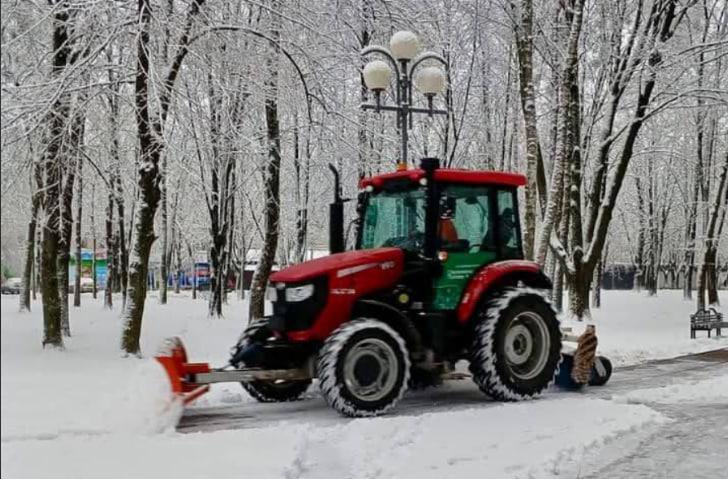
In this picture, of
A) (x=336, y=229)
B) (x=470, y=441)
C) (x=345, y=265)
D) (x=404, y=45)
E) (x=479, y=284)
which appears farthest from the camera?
(x=404, y=45)

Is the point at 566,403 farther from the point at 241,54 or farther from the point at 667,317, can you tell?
the point at 667,317

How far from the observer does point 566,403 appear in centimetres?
845

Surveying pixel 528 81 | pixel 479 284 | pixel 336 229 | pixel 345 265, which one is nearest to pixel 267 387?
pixel 345 265

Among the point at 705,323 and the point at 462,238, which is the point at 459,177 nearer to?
the point at 462,238

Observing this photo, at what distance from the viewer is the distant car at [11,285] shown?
1424 mm

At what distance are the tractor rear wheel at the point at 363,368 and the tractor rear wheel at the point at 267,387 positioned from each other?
0.87m

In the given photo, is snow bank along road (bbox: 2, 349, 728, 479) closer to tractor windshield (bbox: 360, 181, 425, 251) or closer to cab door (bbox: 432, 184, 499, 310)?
cab door (bbox: 432, 184, 499, 310)

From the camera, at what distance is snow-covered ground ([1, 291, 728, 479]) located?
1.75 metres

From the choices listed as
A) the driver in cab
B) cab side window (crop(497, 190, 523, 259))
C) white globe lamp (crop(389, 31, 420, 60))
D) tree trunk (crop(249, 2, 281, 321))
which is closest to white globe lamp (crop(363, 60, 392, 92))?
white globe lamp (crop(389, 31, 420, 60))

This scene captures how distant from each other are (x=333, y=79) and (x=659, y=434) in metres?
11.3

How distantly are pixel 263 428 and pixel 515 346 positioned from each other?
332 centimetres

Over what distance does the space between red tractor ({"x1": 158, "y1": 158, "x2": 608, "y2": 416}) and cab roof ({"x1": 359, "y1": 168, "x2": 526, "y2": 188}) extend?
0.05ft

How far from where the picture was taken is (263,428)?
272 inches

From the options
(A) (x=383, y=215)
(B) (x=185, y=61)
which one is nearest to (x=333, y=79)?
(B) (x=185, y=61)
